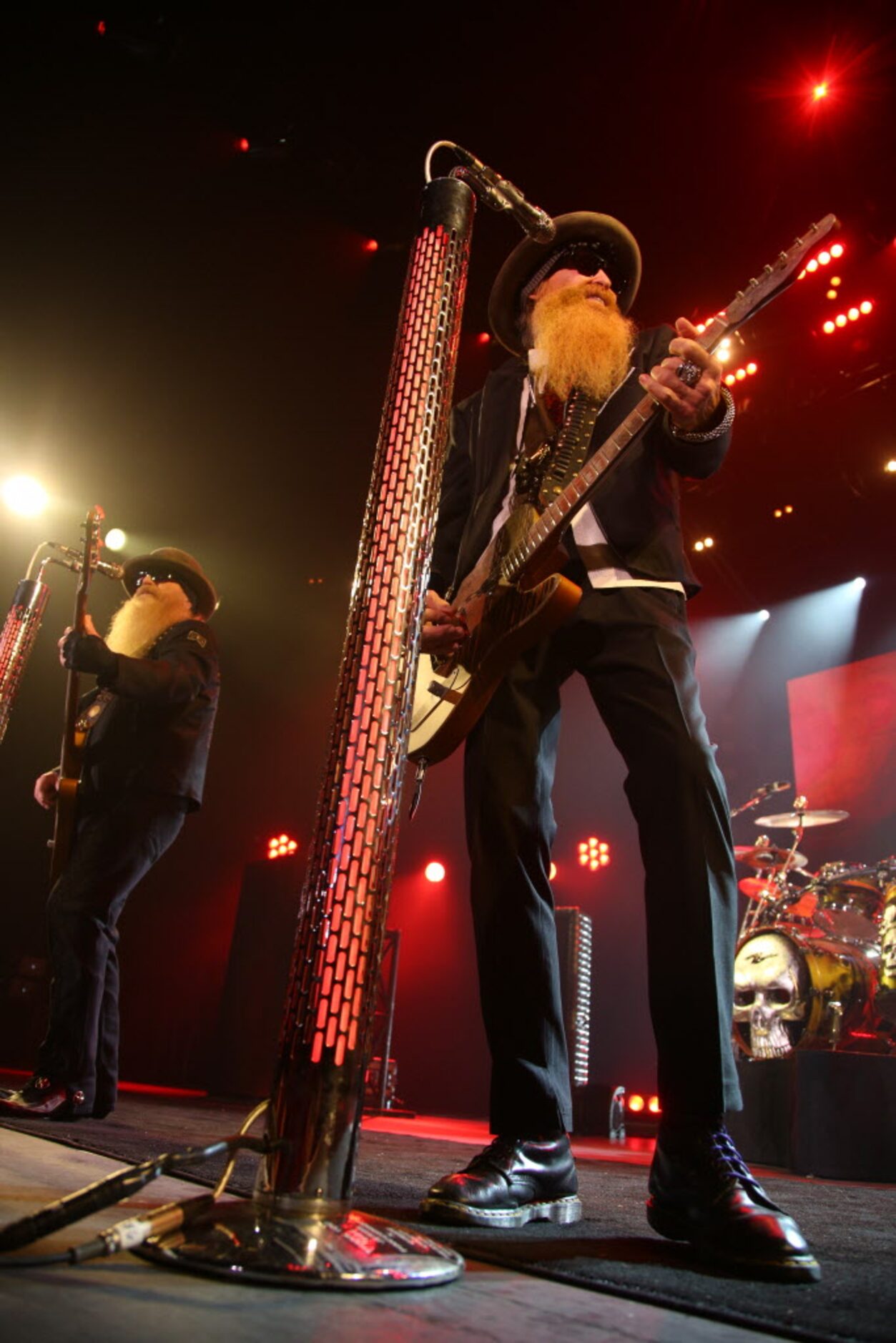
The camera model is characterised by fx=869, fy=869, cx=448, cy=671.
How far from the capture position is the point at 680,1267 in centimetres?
121

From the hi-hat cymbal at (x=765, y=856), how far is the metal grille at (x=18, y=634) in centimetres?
517

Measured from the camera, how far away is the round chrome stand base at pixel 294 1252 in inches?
35.3

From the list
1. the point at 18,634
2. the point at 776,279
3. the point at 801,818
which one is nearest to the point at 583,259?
the point at 776,279

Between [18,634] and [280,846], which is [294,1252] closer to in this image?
[18,634]

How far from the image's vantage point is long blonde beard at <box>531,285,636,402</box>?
2258mm

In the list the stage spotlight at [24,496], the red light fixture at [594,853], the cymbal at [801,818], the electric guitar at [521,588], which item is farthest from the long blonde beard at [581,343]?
the red light fixture at [594,853]

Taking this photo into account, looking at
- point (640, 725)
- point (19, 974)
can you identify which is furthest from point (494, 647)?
point (19, 974)

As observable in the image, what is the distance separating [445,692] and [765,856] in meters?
5.68

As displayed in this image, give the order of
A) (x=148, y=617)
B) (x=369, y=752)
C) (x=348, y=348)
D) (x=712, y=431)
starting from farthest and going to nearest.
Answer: (x=348, y=348)
(x=148, y=617)
(x=712, y=431)
(x=369, y=752)

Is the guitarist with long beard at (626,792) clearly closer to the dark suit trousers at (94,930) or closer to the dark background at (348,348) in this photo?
the dark suit trousers at (94,930)

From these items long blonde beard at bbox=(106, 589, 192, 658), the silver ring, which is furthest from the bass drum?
the silver ring

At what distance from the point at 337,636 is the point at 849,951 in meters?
5.96

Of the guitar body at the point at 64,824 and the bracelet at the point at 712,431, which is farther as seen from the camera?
the guitar body at the point at 64,824

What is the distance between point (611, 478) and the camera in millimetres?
2006
